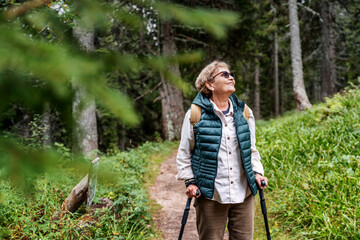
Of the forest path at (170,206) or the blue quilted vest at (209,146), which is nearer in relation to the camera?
the blue quilted vest at (209,146)

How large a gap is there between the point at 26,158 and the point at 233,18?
89cm

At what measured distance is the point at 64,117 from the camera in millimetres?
1051

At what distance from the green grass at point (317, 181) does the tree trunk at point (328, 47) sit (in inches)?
343

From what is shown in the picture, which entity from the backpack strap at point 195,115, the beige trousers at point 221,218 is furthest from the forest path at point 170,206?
the backpack strap at point 195,115

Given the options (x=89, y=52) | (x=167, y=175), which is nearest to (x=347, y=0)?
(x=167, y=175)

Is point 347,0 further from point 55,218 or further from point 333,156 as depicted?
point 55,218

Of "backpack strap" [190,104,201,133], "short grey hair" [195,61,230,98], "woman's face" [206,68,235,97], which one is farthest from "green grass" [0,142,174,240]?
"woman's face" [206,68,235,97]

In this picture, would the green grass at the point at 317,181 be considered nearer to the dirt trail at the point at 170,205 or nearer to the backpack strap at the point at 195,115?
the dirt trail at the point at 170,205

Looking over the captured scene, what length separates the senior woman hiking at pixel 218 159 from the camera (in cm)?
252

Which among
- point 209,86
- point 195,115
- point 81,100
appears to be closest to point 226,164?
point 195,115

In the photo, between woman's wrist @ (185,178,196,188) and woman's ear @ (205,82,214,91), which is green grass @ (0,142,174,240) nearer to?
woman's wrist @ (185,178,196,188)

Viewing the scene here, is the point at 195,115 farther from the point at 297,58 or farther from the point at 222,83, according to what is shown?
the point at 297,58

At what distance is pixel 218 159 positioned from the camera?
257 centimetres

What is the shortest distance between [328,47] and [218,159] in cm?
1414
